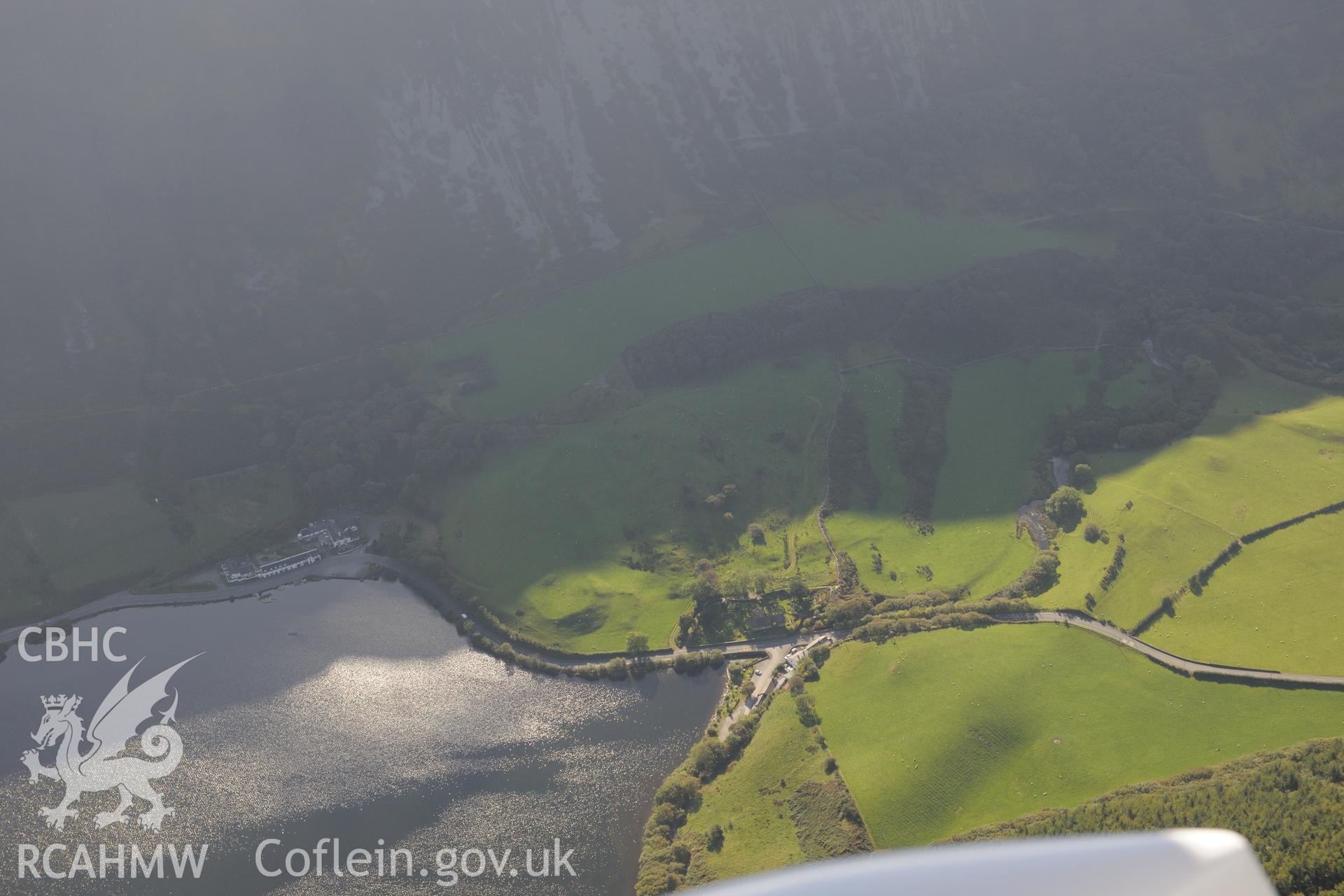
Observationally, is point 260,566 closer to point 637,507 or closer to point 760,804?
point 637,507

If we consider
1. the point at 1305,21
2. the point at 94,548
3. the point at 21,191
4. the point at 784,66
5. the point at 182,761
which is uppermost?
the point at 21,191

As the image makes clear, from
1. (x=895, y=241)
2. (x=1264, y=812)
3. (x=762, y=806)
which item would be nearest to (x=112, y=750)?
(x=762, y=806)

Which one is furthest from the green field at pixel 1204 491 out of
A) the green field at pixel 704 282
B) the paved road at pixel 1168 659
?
the green field at pixel 704 282

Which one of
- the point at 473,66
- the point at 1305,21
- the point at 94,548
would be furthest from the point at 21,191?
the point at 1305,21

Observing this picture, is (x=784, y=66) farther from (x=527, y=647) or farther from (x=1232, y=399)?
(x=527, y=647)

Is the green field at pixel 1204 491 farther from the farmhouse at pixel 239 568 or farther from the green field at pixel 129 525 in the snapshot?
the green field at pixel 129 525
